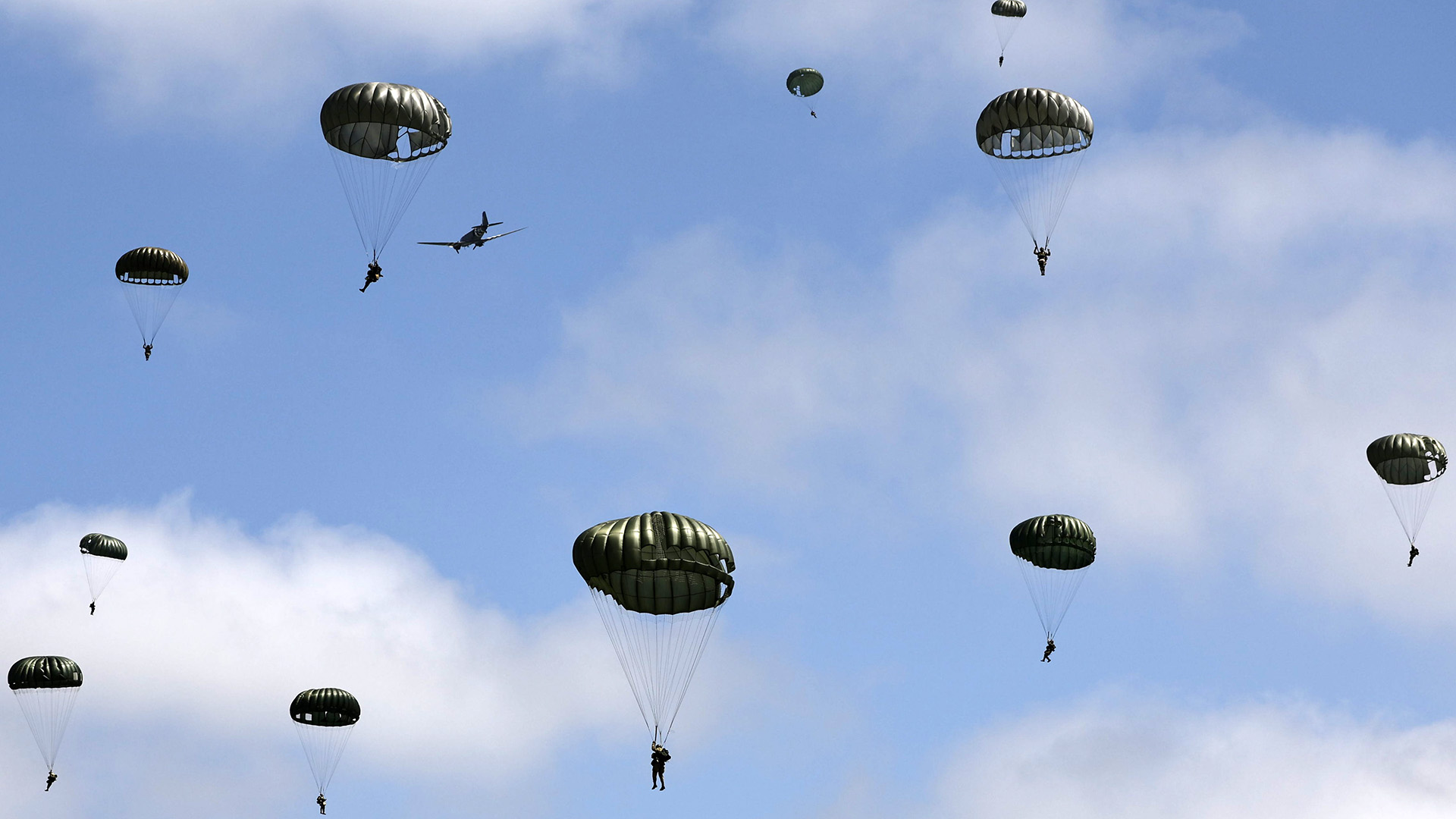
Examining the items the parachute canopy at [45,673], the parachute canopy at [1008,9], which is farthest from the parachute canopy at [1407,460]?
the parachute canopy at [45,673]

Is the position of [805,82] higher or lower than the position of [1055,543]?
higher

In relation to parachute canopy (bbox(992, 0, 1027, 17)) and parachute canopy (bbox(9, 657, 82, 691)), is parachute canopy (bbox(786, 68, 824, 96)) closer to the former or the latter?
parachute canopy (bbox(992, 0, 1027, 17))

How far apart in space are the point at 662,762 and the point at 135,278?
32.1m

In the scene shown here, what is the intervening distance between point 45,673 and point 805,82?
40.2 meters

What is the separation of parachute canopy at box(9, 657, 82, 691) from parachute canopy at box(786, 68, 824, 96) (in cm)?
3876

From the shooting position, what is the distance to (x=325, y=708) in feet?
217

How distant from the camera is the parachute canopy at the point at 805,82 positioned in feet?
259

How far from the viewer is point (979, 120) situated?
58.7 metres

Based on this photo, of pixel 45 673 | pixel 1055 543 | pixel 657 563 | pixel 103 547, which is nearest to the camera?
pixel 657 563

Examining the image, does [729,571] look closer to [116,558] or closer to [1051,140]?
[1051,140]

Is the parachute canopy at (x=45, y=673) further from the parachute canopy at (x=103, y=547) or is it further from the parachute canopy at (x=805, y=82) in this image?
the parachute canopy at (x=805, y=82)

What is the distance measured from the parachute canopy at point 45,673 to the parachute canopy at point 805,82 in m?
38.8

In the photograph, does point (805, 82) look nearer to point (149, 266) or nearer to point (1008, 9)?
point (1008, 9)

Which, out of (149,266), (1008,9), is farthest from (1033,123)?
(149,266)
